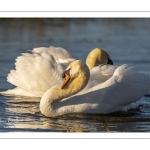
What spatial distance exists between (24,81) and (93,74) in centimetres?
149

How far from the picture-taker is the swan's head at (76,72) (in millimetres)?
12203

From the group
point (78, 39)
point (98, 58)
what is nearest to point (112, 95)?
point (98, 58)

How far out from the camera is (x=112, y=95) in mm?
12391

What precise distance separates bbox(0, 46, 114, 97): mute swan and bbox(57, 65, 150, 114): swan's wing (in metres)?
1.26

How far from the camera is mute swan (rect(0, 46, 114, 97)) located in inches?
535

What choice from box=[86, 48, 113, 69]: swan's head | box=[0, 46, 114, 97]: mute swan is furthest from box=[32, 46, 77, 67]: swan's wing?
box=[86, 48, 113, 69]: swan's head

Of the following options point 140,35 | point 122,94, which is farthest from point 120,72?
point 140,35

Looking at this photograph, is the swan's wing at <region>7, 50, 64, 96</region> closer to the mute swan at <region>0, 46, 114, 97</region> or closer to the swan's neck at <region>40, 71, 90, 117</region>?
the mute swan at <region>0, 46, 114, 97</region>

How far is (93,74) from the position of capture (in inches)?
508

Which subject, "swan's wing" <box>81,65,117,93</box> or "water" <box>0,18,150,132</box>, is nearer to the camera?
"swan's wing" <box>81,65,117,93</box>

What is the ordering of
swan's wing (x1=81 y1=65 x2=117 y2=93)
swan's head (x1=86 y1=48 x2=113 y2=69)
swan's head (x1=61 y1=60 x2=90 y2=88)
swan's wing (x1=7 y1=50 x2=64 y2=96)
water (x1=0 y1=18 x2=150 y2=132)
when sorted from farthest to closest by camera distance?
water (x1=0 y1=18 x2=150 y2=132)
swan's head (x1=86 y1=48 x2=113 y2=69)
swan's wing (x1=7 y1=50 x2=64 y2=96)
swan's wing (x1=81 y1=65 x2=117 y2=93)
swan's head (x1=61 y1=60 x2=90 y2=88)

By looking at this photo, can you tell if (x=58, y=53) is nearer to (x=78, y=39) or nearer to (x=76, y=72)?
(x=78, y=39)

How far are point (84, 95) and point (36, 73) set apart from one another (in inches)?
66.3
